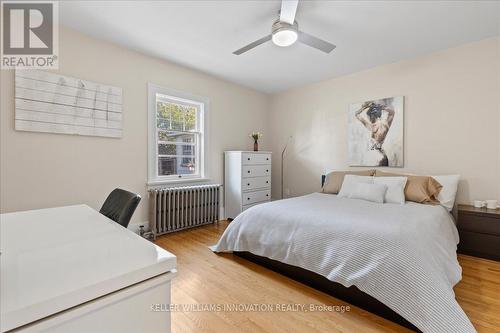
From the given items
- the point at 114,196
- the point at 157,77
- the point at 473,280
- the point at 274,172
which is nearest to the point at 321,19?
the point at 157,77

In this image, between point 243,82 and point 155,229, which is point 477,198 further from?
point 155,229

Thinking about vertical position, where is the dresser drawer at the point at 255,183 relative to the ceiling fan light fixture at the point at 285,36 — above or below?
below

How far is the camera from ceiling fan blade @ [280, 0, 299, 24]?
6.10ft

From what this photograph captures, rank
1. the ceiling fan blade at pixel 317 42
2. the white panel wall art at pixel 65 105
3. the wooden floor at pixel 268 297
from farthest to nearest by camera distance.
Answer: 1. the white panel wall art at pixel 65 105
2. the ceiling fan blade at pixel 317 42
3. the wooden floor at pixel 268 297

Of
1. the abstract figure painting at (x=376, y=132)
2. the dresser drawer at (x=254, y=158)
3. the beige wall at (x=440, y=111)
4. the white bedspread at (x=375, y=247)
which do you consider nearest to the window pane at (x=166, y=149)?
the dresser drawer at (x=254, y=158)

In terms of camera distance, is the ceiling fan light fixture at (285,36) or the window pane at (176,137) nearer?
the ceiling fan light fixture at (285,36)

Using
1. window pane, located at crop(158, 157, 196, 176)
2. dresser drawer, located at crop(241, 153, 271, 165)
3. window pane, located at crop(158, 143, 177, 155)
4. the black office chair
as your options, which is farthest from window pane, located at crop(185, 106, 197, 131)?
the black office chair

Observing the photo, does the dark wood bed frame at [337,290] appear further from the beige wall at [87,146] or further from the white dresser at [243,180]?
the beige wall at [87,146]

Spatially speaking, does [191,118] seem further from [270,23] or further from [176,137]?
[270,23]

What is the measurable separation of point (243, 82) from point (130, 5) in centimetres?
235

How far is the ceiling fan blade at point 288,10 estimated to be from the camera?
6.10 feet

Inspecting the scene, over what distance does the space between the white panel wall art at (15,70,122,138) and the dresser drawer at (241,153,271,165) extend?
6.12 feet

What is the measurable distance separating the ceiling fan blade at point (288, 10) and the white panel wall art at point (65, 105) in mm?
2184

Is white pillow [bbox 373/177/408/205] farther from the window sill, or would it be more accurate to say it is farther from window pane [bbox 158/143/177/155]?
window pane [bbox 158/143/177/155]
